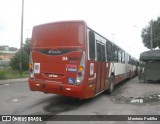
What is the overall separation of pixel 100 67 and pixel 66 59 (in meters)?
2.12

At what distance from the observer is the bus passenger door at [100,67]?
10477 mm

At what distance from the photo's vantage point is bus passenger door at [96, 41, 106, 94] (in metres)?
10.5

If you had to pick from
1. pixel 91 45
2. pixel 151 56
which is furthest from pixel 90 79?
pixel 151 56

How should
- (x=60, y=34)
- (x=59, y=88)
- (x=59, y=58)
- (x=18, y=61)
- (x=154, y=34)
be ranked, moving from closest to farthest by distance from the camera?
(x=59, y=88) < (x=59, y=58) < (x=60, y=34) < (x=18, y=61) < (x=154, y=34)

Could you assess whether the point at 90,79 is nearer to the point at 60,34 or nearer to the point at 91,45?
the point at 91,45

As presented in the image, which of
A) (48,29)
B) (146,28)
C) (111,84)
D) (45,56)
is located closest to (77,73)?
(45,56)

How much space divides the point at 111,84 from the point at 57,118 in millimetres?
6440

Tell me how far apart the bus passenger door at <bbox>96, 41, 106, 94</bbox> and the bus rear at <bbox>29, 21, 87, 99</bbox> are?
1.60 m

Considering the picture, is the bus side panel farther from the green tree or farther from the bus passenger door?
the green tree

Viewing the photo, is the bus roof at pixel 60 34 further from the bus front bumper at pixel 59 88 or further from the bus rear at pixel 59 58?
the bus front bumper at pixel 59 88

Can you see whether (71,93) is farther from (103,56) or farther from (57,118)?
(103,56)

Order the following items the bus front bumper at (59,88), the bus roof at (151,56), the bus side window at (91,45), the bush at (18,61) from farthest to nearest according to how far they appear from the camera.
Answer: the bush at (18,61), the bus roof at (151,56), the bus side window at (91,45), the bus front bumper at (59,88)

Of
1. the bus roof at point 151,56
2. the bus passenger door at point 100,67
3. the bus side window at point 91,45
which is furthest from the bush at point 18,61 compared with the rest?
the bus side window at point 91,45

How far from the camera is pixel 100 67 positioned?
35.2ft
